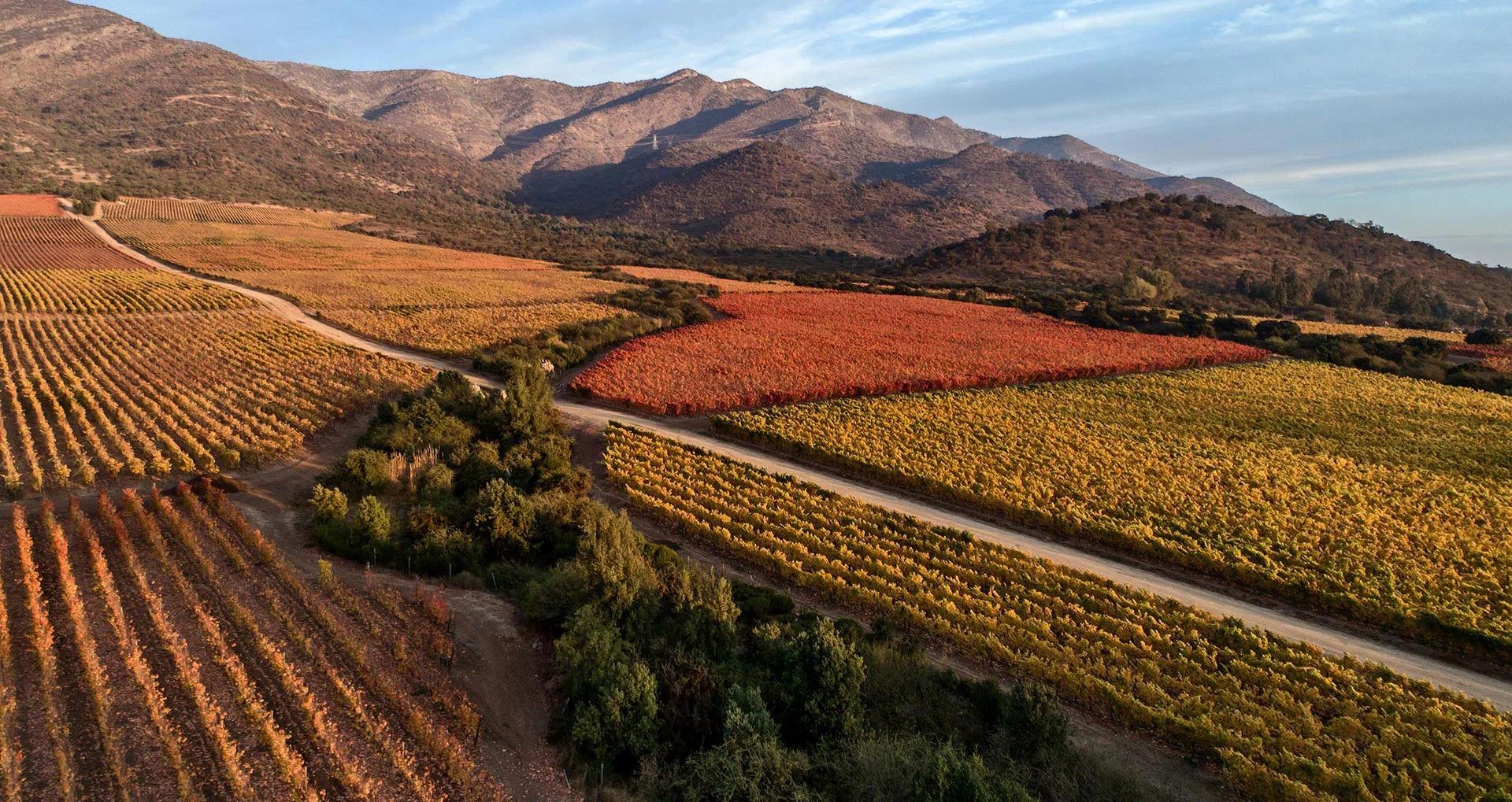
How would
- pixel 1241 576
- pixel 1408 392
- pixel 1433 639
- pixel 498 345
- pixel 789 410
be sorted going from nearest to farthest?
pixel 1433 639, pixel 1241 576, pixel 789 410, pixel 1408 392, pixel 498 345

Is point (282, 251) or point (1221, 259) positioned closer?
point (282, 251)

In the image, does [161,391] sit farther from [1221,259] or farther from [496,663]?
[1221,259]

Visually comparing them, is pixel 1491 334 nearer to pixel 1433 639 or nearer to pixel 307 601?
pixel 1433 639

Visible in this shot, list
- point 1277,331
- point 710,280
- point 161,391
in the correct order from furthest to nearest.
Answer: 1. point 710,280
2. point 1277,331
3. point 161,391

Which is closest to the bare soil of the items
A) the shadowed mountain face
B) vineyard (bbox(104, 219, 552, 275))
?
vineyard (bbox(104, 219, 552, 275))

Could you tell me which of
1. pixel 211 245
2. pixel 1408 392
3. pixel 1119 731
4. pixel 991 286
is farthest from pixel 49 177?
pixel 1408 392

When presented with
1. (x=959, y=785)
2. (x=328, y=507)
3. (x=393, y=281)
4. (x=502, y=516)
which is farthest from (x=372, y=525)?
(x=393, y=281)
